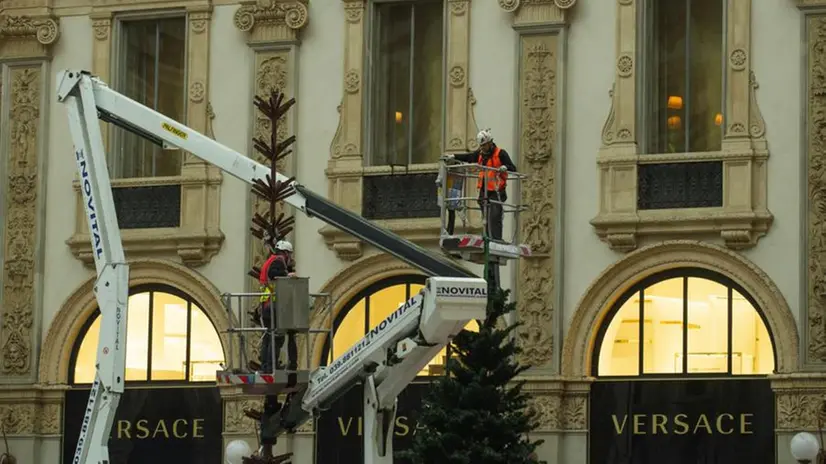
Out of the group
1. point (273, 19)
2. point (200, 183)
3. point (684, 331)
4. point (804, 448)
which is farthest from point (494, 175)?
point (200, 183)

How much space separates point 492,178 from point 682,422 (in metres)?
8.41

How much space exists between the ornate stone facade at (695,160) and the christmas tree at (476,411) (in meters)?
5.42

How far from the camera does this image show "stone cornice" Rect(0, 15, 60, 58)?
42.4 metres

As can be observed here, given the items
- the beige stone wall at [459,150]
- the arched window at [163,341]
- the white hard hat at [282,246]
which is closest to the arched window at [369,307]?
the beige stone wall at [459,150]

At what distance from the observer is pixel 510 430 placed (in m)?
32.2

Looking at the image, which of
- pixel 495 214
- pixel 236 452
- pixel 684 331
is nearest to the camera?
pixel 495 214

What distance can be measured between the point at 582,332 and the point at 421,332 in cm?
1276

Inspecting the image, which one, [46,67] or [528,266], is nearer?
[528,266]

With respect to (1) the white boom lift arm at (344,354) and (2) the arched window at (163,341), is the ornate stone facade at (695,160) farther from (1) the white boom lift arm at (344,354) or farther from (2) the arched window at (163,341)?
(1) the white boom lift arm at (344,354)

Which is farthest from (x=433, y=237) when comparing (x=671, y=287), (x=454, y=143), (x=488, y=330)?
(x=488, y=330)

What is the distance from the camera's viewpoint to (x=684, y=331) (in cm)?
3741

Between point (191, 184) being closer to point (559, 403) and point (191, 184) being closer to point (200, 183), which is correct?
point (200, 183)

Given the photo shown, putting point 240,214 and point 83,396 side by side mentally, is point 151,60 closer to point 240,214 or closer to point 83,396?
point 240,214

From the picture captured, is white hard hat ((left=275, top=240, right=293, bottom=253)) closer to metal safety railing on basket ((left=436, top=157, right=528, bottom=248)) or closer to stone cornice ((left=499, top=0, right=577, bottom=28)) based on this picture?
metal safety railing on basket ((left=436, top=157, right=528, bottom=248))
